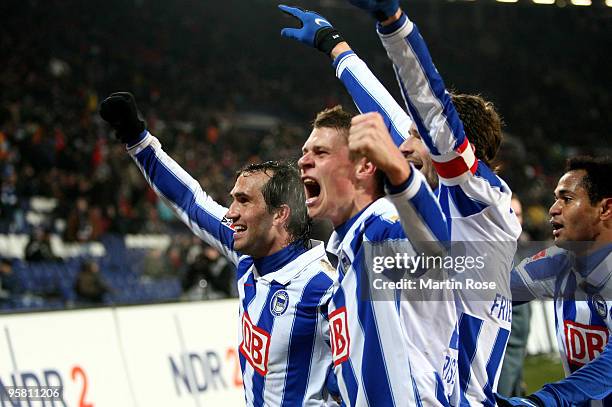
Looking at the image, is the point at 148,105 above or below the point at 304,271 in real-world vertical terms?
above

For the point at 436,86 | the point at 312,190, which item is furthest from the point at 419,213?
the point at 312,190

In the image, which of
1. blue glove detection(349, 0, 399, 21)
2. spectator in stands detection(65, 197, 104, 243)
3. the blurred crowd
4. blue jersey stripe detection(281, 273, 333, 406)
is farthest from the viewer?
the blurred crowd

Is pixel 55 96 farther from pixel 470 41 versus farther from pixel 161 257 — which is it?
pixel 470 41

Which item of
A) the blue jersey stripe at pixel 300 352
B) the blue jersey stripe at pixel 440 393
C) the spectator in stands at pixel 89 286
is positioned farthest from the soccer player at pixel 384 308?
the spectator in stands at pixel 89 286

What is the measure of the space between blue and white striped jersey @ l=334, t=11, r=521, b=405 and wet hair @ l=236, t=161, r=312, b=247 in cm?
120

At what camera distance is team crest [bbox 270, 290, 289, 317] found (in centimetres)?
363

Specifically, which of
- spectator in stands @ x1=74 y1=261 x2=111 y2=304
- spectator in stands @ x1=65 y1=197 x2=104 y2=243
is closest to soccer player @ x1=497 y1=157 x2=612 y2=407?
spectator in stands @ x1=74 y1=261 x2=111 y2=304

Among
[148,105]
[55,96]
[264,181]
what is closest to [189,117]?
[148,105]

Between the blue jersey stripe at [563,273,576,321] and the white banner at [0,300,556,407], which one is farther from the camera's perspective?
the white banner at [0,300,556,407]

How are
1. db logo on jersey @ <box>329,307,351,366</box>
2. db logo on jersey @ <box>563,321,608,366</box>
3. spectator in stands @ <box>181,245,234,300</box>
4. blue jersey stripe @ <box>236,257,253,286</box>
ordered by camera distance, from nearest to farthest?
db logo on jersey @ <box>329,307,351,366</box>
db logo on jersey @ <box>563,321,608,366</box>
blue jersey stripe @ <box>236,257,253,286</box>
spectator in stands @ <box>181,245,234,300</box>

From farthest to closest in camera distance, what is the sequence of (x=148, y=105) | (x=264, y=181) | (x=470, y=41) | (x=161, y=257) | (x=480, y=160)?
(x=470, y=41) → (x=148, y=105) → (x=161, y=257) → (x=264, y=181) → (x=480, y=160)

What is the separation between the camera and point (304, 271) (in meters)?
3.75

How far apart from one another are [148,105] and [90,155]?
4.85 meters

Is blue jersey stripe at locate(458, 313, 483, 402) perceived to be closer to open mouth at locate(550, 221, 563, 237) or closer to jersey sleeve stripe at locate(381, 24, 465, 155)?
jersey sleeve stripe at locate(381, 24, 465, 155)
